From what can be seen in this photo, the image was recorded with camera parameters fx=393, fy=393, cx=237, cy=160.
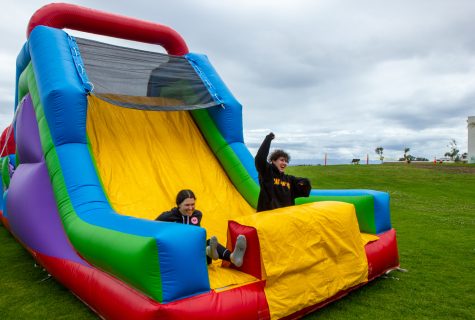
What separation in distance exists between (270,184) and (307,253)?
0.82m

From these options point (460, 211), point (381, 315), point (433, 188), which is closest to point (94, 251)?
point (381, 315)

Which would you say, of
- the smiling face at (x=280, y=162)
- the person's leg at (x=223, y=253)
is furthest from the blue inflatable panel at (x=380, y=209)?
the person's leg at (x=223, y=253)

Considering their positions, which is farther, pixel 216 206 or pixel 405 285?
pixel 216 206

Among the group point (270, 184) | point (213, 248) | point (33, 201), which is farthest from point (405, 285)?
point (33, 201)

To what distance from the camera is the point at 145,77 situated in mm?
4738

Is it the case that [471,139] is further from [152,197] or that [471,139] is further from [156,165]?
[152,197]

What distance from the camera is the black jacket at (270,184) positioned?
3.27 metres

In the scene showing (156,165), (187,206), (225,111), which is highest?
(225,111)

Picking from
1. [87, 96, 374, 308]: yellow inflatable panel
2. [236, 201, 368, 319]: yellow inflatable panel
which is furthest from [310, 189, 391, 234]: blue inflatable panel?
[236, 201, 368, 319]: yellow inflatable panel

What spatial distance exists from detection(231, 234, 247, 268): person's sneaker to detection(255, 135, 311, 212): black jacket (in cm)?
80

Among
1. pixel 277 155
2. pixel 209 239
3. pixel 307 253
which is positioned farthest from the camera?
pixel 277 155

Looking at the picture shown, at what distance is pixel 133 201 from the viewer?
12.3 ft

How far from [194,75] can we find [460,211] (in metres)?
6.07

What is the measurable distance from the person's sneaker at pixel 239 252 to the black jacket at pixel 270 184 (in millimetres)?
801
